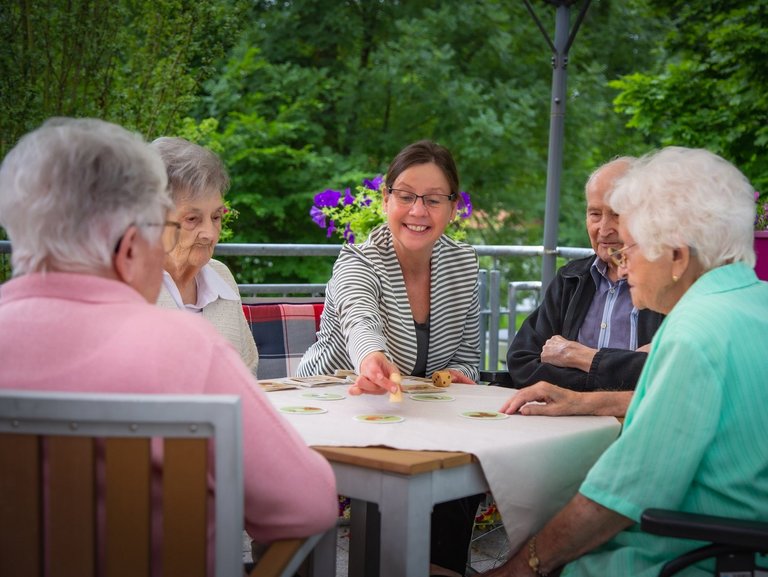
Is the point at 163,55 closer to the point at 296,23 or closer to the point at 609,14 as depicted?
the point at 296,23

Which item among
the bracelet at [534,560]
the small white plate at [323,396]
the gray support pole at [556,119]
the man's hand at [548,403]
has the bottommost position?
the bracelet at [534,560]

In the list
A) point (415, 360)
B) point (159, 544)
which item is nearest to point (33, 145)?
point (159, 544)

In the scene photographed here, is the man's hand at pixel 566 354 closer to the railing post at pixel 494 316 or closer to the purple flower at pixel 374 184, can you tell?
the purple flower at pixel 374 184

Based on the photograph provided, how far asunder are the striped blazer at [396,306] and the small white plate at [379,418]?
631 millimetres

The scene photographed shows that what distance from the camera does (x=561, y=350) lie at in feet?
9.30

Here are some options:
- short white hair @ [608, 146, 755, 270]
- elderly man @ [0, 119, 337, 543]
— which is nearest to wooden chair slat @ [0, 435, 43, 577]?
elderly man @ [0, 119, 337, 543]

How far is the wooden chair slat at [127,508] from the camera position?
4.06 feet

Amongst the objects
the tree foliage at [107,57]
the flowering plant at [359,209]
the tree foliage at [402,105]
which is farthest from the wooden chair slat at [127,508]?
the tree foliage at [402,105]

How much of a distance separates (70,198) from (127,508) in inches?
19.7

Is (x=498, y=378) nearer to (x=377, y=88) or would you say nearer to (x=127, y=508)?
(x=127, y=508)

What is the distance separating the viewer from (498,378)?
3.19m

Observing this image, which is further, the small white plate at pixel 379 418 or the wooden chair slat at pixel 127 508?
Answer: the small white plate at pixel 379 418

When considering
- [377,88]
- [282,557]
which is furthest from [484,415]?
[377,88]

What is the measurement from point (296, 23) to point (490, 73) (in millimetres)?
3394
